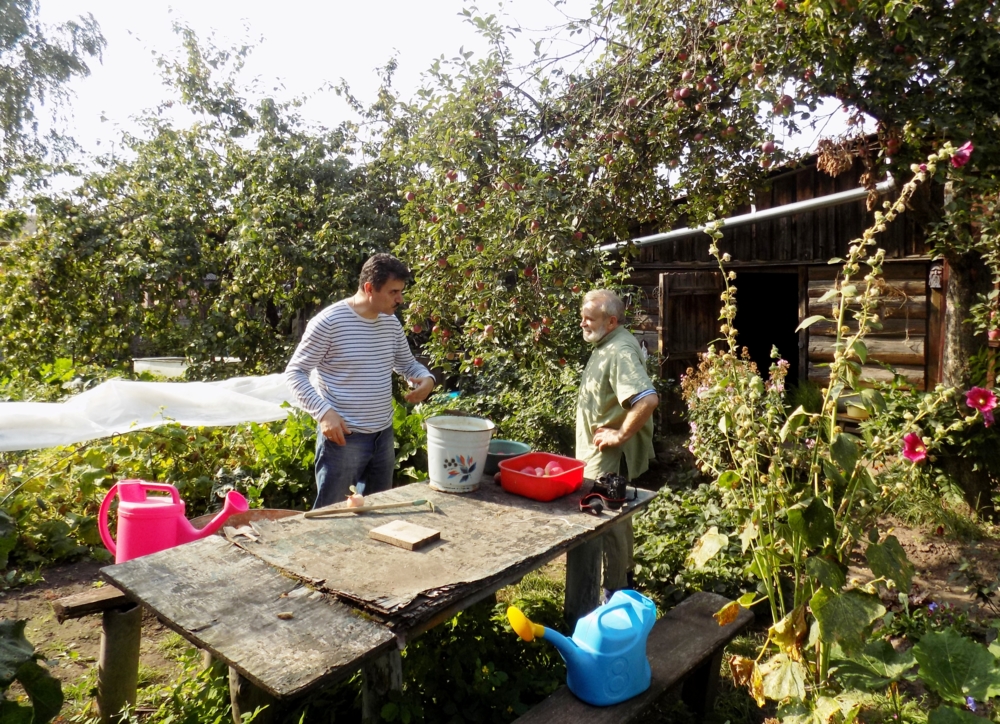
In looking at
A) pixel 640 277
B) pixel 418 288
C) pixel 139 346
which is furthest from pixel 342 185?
pixel 139 346

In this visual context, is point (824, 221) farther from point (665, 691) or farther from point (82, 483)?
point (82, 483)

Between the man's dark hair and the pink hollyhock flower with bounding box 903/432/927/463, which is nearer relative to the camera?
the pink hollyhock flower with bounding box 903/432/927/463

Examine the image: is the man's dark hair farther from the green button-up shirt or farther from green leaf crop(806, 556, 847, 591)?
green leaf crop(806, 556, 847, 591)

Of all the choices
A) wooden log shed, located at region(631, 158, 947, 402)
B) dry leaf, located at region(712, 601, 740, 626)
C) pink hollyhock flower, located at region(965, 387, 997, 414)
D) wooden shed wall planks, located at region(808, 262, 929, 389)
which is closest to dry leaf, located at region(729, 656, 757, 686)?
dry leaf, located at region(712, 601, 740, 626)

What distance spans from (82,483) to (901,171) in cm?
526

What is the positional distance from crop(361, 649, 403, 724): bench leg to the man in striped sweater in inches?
48.1

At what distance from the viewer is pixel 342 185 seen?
9.13 metres

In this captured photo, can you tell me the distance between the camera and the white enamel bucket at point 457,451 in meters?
2.81

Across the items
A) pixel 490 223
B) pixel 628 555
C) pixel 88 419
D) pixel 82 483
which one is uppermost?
pixel 490 223

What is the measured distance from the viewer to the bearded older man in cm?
321

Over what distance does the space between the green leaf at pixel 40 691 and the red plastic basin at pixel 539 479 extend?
1.70 meters

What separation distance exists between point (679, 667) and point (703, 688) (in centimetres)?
44

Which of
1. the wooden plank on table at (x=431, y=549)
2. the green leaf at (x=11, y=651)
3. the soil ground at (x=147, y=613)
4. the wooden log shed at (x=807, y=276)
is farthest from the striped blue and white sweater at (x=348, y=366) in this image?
the wooden log shed at (x=807, y=276)

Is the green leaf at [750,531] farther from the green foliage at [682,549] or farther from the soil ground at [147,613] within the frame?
the green foliage at [682,549]
